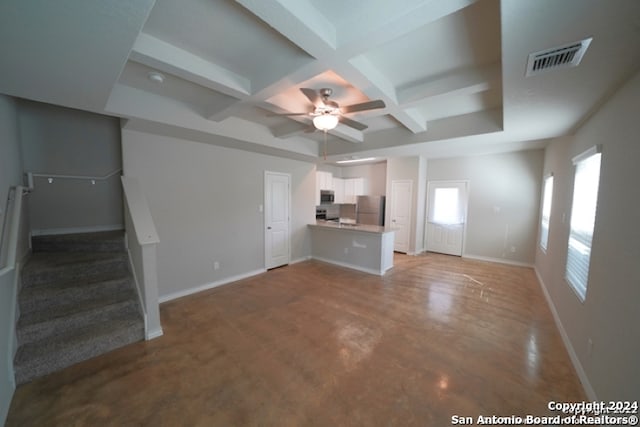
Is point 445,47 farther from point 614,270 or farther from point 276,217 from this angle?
point 276,217

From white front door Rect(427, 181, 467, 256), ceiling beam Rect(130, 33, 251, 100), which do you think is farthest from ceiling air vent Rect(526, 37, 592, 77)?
white front door Rect(427, 181, 467, 256)

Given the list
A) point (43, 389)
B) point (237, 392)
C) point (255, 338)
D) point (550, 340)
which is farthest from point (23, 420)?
point (550, 340)

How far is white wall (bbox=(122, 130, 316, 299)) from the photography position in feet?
11.1

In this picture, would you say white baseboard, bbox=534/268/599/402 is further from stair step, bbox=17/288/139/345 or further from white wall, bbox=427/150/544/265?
stair step, bbox=17/288/139/345

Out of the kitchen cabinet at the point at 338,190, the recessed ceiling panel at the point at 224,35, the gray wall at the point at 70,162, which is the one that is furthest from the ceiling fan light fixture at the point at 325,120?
the kitchen cabinet at the point at 338,190

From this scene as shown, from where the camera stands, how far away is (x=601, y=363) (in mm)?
1739

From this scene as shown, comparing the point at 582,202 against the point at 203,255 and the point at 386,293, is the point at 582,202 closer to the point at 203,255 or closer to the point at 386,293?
the point at 386,293

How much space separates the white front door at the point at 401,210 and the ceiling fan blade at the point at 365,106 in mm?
4288

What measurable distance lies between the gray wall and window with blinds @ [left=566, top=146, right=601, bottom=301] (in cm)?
600

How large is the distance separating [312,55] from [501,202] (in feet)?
18.9

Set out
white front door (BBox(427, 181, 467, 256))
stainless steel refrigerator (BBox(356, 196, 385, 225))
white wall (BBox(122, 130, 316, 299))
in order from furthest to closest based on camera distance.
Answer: stainless steel refrigerator (BBox(356, 196, 385, 225))
white front door (BBox(427, 181, 467, 256))
white wall (BBox(122, 130, 316, 299))

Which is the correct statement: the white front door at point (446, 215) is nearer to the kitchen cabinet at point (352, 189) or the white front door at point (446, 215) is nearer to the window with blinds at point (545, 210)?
the window with blinds at point (545, 210)

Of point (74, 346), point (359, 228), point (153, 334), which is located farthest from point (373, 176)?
point (74, 346)

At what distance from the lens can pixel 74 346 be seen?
2.19 m
